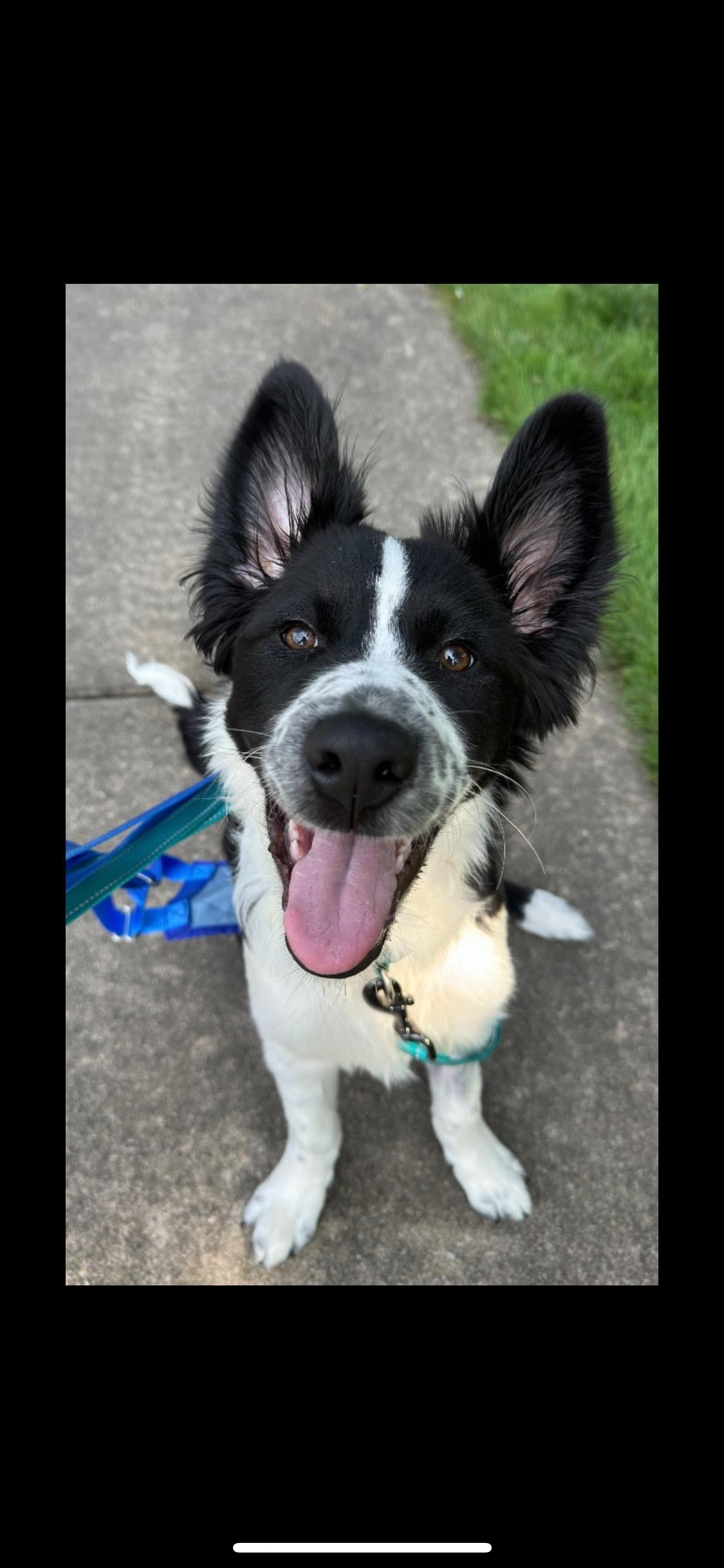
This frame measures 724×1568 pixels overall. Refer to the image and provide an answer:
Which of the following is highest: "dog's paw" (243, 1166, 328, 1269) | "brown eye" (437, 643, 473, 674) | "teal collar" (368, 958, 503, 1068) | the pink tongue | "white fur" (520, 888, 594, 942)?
"brown eye" (437, 643, 473, 674)

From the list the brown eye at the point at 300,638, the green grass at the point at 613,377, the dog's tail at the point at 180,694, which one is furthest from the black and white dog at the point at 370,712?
the green grass at the point at 613,377

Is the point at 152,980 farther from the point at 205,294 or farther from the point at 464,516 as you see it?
the point at 205,294

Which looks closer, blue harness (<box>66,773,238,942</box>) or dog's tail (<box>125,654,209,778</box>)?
blue harness (<box>66,773,238,942</box>)

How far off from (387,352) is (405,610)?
14.5 ft

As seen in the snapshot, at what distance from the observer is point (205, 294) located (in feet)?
19.8

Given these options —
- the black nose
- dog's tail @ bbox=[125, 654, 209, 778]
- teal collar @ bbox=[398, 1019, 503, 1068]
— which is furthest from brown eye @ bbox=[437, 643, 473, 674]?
dog's tail @ bbox=[125, 654, 209, 778]

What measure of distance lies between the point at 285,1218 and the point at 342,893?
4.14 ft

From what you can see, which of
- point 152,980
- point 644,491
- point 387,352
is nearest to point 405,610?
point 152,980

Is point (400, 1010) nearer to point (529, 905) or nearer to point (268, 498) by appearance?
point (529, 905)

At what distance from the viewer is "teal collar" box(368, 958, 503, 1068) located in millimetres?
2203

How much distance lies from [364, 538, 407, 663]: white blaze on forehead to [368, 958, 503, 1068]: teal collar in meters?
0.76

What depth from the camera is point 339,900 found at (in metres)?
1.86

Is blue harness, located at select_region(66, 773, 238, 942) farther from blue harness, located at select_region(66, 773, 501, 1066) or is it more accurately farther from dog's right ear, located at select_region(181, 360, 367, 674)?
dog's right ear, located at select_region(181, 360, 367, 674)

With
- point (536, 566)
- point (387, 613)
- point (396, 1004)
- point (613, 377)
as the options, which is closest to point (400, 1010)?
point (396, 1004)
